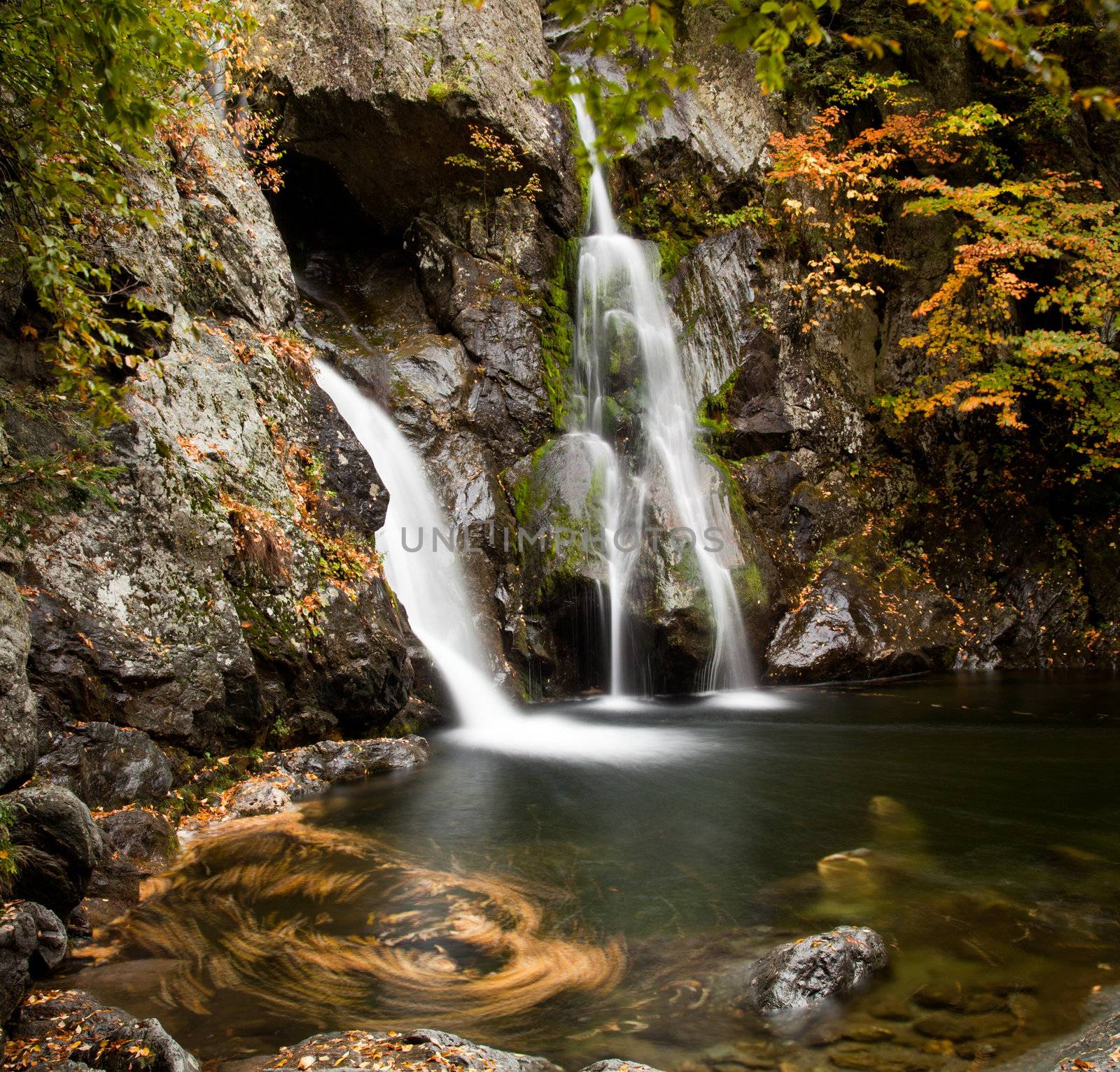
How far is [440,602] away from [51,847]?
20.8 feet

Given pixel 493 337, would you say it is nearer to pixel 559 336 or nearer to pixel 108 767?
pixel 559 336

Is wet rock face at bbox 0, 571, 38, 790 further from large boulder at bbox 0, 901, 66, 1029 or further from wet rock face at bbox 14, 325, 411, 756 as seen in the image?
wet rock face at bbox 14, 325, 411, 756

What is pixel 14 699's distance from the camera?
11.7ft

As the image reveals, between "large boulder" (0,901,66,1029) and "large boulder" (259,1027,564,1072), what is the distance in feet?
3.03

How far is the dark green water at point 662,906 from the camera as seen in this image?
323 centimetres

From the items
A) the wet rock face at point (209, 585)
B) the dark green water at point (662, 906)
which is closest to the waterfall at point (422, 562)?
the wet rock face at point (209, 585)

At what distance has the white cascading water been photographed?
A: 8.45 metres

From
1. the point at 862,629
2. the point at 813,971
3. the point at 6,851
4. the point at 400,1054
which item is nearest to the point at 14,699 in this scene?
the point at 6,851

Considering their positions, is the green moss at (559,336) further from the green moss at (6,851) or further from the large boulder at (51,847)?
the green moss at (6,851)

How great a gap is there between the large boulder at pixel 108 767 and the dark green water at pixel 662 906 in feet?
1.85

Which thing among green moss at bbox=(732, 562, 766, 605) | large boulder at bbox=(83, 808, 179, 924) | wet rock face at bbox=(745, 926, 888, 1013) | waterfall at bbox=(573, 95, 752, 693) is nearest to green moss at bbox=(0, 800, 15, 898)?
large boulder at bbox=(83, 808, 179, 924)

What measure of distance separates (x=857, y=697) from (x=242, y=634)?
7495 millimetres

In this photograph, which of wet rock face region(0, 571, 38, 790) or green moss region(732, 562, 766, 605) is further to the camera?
green moss region(732, 562, 766, 605)

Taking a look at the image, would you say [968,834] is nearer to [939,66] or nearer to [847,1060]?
[847,1060]
